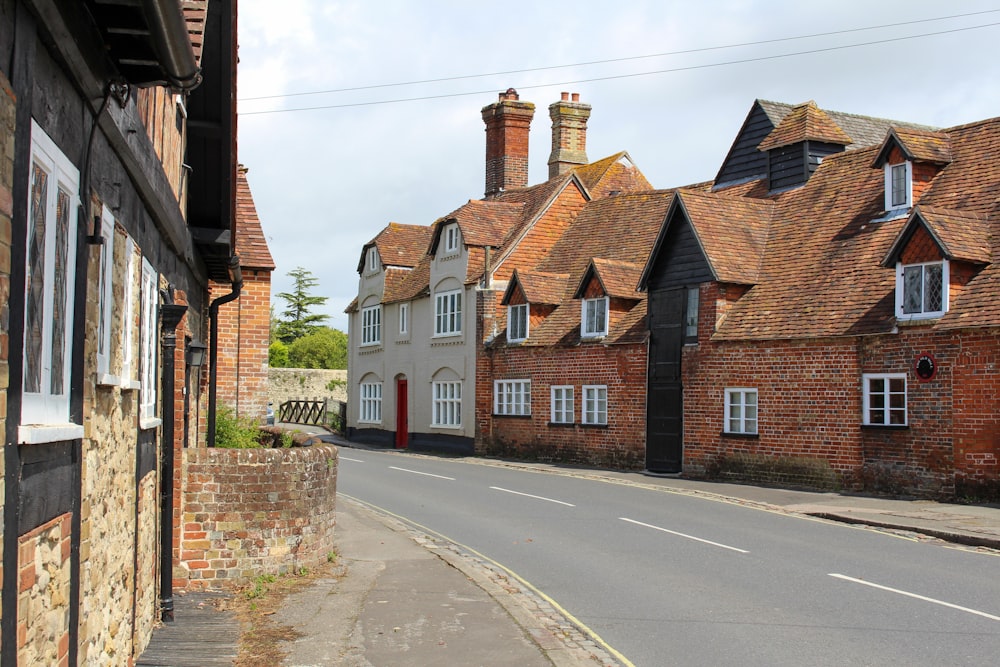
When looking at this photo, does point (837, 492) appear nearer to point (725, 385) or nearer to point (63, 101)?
point (725, 385)

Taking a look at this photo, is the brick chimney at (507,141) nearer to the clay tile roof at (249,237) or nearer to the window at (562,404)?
the window at (562,404)

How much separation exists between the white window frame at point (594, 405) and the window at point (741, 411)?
16.9 feet

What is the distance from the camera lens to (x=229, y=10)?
11.0 metres

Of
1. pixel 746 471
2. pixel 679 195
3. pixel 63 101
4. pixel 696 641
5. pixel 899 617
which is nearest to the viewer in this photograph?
pixel 63 101

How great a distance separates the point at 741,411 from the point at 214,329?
13.9 m

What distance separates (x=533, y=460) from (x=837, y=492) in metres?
12.6

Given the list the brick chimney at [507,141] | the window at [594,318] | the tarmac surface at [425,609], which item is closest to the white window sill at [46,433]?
the tarmac surface at [425,609]

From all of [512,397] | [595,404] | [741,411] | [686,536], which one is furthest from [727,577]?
[512,397]

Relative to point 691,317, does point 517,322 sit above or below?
above

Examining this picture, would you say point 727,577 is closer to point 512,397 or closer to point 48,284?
point 48,284

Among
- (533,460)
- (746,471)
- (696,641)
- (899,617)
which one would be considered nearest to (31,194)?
(696,641)

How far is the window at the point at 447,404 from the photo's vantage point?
39.4 meters

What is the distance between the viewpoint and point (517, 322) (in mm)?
35781

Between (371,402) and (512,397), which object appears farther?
(371,402)
